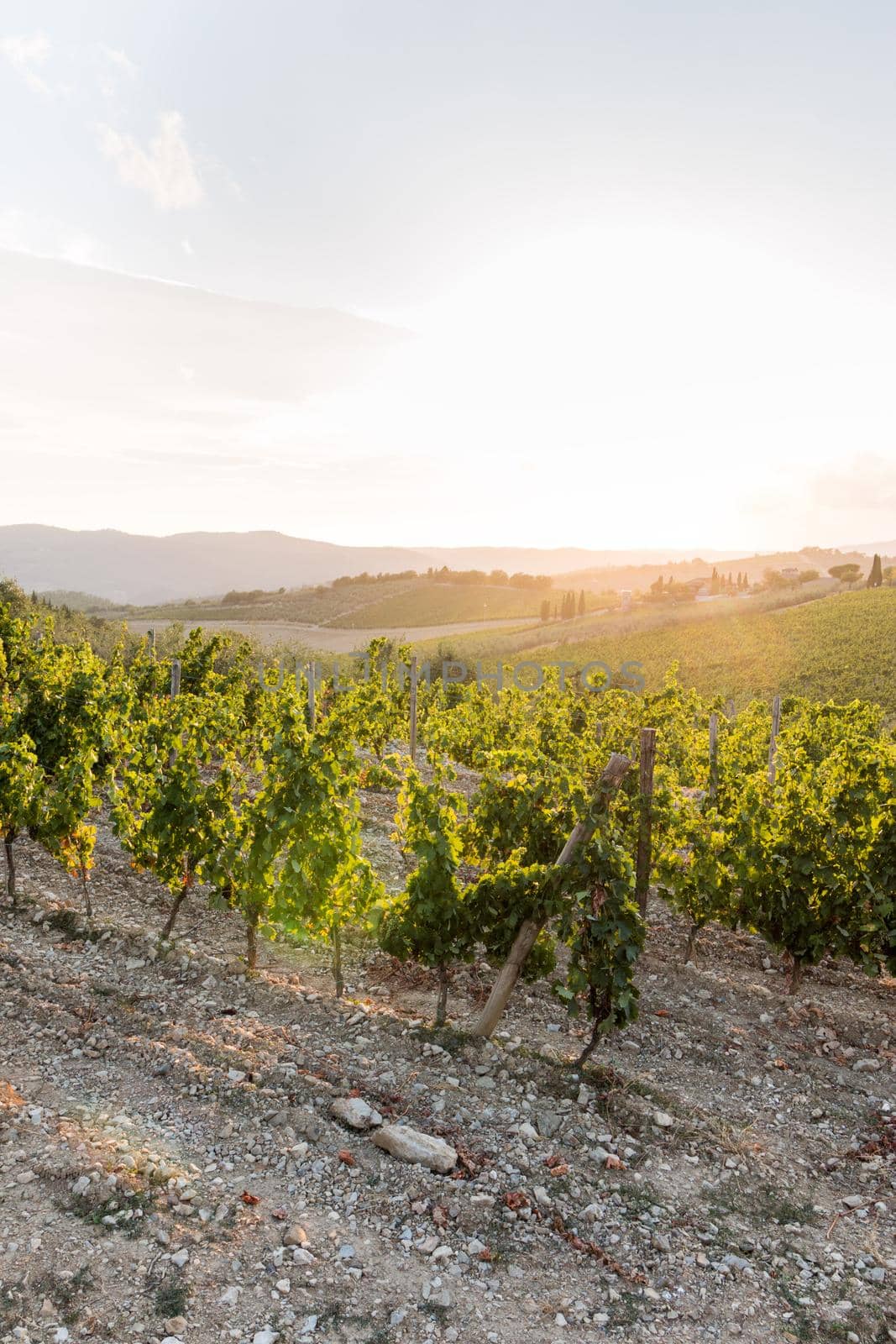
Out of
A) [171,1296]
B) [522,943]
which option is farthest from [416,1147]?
[522,943]

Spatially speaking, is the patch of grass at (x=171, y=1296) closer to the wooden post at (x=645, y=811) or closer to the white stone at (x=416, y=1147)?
the white stone at (x=416, y=1147)

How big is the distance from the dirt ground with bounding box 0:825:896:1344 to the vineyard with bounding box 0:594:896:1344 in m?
0.06

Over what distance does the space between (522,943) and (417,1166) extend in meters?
1.88

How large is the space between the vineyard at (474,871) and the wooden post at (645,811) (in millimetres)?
29

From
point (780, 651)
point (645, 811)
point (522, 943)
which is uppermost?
point (780, 651)

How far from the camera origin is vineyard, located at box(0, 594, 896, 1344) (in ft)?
19.5

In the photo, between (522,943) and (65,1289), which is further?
(522,943)

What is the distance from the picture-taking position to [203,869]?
25.4 feet

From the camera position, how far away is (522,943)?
6332 millimetres

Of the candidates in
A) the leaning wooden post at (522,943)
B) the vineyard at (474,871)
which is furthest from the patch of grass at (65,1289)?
the leaning wooden post at (522,943)

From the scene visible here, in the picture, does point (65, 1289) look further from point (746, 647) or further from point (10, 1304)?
point (746, 647)

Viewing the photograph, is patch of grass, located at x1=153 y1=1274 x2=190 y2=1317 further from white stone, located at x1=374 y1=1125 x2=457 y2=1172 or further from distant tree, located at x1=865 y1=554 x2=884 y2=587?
distant tree, located at x1=865 y1=554 x2=884 y2=587

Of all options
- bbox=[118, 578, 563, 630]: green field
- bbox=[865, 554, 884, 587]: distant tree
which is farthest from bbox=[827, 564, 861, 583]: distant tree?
bbox=[118, 578, 563, 630]: green field

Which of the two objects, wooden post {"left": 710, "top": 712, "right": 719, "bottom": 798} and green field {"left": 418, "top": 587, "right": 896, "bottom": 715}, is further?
green field {"left": 418, "top": 587, "right": 896, "bottom": 715}
